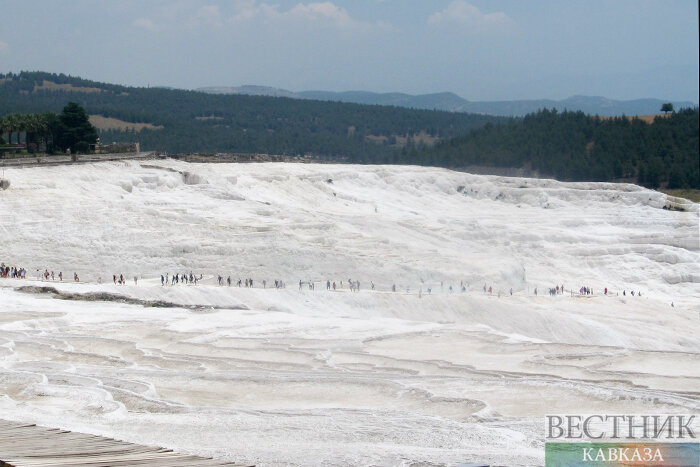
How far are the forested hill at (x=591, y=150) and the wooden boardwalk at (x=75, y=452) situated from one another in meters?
68.1

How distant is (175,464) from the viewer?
14.2 metres

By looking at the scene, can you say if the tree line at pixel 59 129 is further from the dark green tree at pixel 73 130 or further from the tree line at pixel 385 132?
the tree line at pixel 385 132

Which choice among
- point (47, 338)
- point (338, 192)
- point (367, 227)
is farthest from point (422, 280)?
point (338, 192)

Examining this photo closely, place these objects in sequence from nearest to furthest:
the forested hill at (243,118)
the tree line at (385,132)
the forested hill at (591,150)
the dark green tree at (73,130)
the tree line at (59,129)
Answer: the dark green tree at (73,130)
the tree line at (59,129)
the forested hill at (591,150)
the tree line at (385,132)
the forested hill at (243,118)

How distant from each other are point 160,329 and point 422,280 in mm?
11701

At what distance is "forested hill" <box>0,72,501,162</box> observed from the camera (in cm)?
11812

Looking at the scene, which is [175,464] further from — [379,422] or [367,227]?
[367,227]

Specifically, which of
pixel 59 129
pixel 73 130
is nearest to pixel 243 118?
pixel 59 129

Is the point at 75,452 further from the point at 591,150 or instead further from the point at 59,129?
the point at 591,150

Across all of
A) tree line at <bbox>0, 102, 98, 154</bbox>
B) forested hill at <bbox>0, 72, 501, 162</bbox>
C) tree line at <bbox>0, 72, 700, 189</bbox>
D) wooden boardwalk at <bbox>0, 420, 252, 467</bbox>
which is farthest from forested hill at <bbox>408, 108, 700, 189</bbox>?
wooden boardwalk at <bbox>0, 420, 252, 467</bbox>

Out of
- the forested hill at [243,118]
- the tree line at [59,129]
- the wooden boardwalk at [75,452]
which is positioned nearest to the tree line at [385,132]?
the forested hill at [243,118]

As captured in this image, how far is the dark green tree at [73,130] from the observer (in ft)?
184

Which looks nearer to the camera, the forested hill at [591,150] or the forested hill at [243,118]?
the forested hill at [591,150]

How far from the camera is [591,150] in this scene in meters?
85.5
